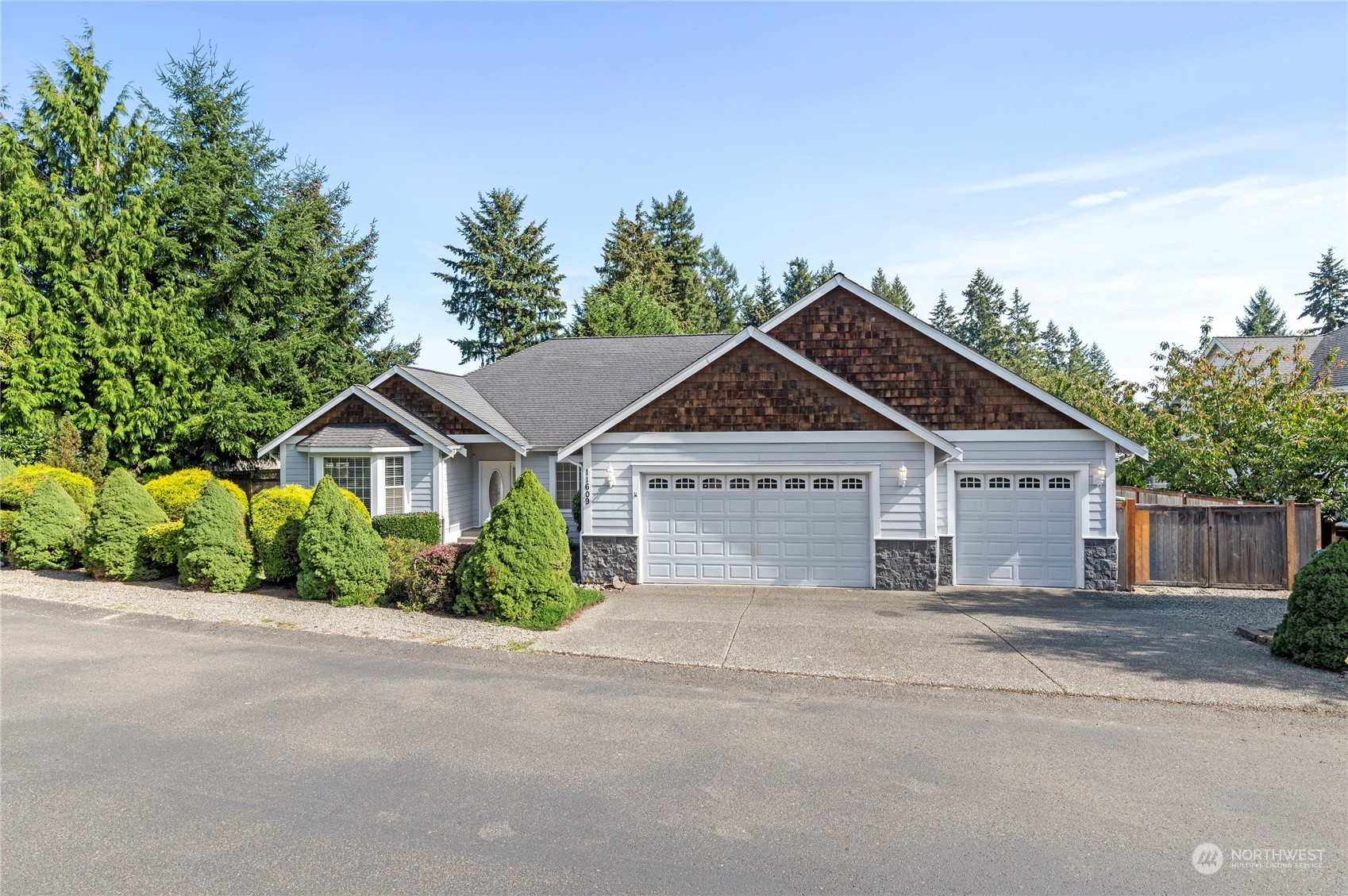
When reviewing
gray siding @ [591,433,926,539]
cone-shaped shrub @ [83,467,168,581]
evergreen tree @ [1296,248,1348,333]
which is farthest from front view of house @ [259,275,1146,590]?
evergreen tree @ [1296,248,1348,333]

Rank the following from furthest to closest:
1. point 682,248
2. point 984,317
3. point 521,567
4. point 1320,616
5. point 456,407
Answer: point 984,317 < point 682,248 < point 456,407 < point 521,567 < point 1320,616

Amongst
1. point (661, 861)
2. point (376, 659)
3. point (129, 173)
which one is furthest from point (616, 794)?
point (129, 173)

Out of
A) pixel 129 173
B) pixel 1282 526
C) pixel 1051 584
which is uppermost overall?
pixel 129 173

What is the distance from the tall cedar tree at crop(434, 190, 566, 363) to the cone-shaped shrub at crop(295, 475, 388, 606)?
30909mm

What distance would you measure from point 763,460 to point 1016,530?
202 inches

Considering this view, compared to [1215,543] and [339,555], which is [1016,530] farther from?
[339,555]

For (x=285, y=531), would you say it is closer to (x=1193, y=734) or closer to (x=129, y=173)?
(x=1193, y=734)

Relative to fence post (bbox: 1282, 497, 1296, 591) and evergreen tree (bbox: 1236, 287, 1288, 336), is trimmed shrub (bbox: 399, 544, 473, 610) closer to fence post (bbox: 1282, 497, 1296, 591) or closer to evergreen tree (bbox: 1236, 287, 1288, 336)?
fence post (bbox: 1282, 497, 1296, 591)

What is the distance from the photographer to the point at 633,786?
18.2ft

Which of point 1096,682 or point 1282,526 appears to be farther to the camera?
point 1282,526

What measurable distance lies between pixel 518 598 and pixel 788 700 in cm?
496

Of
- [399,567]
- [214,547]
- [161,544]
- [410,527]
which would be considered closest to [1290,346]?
[410,527]

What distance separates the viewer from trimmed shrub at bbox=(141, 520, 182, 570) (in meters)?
14.0

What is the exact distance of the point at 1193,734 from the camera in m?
6.57
